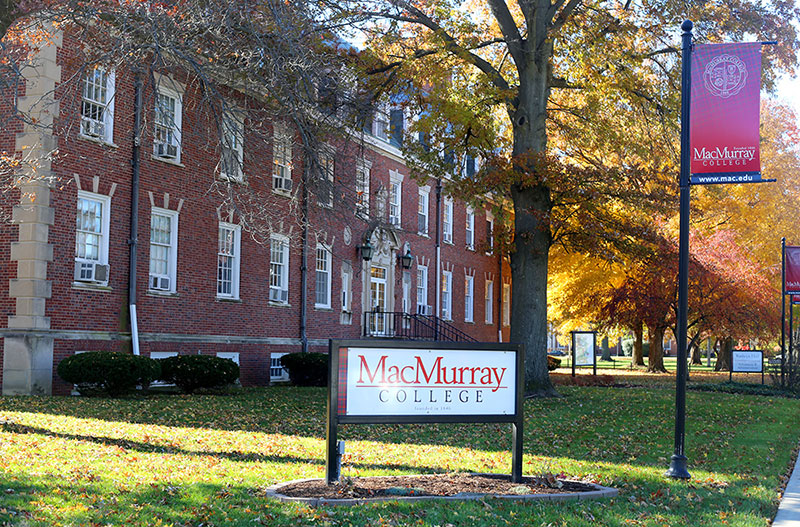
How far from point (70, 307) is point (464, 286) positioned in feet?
72.5

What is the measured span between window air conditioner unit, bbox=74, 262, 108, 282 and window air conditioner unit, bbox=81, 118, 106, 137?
109 inches

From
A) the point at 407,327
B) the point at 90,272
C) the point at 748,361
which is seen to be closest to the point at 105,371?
the point at 90,272

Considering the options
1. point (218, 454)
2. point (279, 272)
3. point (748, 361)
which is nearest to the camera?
point (218, 454)

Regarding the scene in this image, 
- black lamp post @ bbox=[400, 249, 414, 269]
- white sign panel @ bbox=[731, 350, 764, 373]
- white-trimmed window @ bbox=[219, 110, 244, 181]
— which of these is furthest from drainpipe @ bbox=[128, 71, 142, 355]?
white sign panel @ bbox=[731, 350, 764, 373]

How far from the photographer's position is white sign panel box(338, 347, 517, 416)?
7523 millimetres

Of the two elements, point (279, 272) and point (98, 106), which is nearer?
point (98, 106)

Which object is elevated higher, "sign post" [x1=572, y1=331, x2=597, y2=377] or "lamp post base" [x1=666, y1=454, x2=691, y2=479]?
"sign post" [x1=572, y1=331, x2=597, y2=377]

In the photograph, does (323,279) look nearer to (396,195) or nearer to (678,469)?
(396,195)

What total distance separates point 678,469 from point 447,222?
90.9 ft

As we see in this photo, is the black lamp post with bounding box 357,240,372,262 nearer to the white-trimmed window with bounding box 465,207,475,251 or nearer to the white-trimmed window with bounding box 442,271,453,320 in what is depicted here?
the white-trimmed window with bounding box 442,271,453,320

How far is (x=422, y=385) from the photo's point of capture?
25.4 feet

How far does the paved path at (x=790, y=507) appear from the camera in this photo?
23.8 ft

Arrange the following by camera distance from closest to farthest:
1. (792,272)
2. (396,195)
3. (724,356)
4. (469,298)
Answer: (792,272)
(396,195)
(469,298)
(724,356)

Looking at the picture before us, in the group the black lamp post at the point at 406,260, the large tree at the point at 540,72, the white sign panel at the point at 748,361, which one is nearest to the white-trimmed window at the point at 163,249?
the large tree at the point at 540,72
